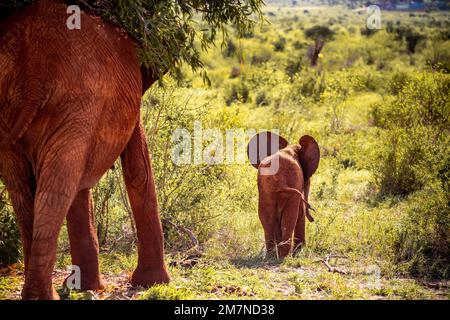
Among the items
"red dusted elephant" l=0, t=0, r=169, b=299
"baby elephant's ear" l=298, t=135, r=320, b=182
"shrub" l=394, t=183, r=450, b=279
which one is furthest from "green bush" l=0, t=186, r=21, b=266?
"shrub" l=394, t=183, r=450, b=279

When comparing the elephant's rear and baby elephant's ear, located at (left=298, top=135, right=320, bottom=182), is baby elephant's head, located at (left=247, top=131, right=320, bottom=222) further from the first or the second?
the elephant's rear

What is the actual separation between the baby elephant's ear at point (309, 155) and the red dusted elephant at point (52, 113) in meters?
3.68

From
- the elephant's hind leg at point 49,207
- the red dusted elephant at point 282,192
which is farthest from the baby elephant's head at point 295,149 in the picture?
the elephant's hind leg at point 49,207

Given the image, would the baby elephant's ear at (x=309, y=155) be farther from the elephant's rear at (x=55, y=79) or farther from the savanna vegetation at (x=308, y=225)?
the elephant's rear at (x=55, y=79)

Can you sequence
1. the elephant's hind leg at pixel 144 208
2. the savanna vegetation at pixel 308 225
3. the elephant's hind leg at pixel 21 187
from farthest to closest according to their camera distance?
1. the savanna vegetation at pixel 308 225
2. the elephant's hind leg at pixel 144 208
3. the elephant's hind leg at pixel 21 187

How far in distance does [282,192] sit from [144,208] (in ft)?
7.81

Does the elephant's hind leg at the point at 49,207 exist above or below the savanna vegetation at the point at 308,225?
above

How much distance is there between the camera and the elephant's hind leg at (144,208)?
5.55 meters

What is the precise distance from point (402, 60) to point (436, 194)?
25648mm

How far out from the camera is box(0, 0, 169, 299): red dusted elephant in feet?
13.6

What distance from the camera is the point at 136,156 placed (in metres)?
5.55

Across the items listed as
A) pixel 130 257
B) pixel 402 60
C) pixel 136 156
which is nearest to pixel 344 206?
pixel 130 257

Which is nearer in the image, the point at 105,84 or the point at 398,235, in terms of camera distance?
the point at 105,84

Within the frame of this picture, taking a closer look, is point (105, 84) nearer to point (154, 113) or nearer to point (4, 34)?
point (4, 34)
